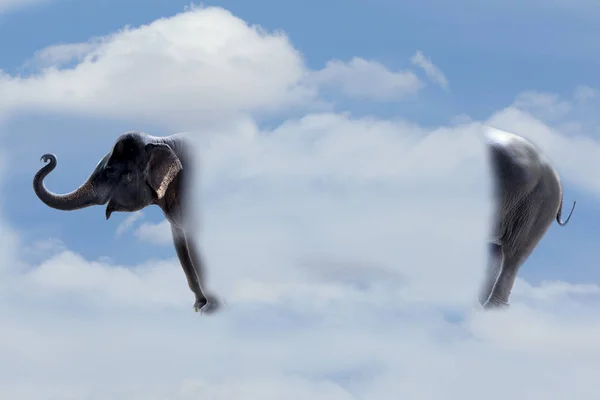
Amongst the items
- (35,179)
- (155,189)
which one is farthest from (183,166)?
(35,179)

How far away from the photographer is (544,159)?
11.4 metres

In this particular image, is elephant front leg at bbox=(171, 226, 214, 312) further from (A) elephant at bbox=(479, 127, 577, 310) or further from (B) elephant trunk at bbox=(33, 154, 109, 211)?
(A) elephant at bbox=(479, 127, 577, 310)

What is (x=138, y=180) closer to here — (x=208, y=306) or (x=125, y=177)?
(x=125, y=177)

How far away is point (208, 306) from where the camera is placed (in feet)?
37.2

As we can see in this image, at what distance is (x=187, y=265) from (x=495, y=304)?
219cm

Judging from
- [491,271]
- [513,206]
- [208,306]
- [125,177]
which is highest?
[513,206]

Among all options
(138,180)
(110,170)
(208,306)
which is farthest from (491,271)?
(110,170)

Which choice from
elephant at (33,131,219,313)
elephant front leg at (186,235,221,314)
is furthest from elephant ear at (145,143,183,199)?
elephant front leg at (186,235,221,314)

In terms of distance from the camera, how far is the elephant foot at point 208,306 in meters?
11.3

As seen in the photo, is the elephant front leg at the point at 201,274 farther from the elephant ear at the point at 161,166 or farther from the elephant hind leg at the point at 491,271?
the elephant hind leg at the point at 491,271

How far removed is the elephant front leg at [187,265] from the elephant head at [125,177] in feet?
1.27

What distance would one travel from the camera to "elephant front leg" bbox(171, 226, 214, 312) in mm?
11391

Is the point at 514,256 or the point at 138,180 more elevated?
the point at 514,256

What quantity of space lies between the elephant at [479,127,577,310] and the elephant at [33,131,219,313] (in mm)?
2111
